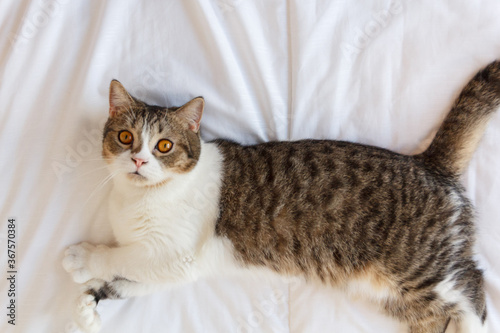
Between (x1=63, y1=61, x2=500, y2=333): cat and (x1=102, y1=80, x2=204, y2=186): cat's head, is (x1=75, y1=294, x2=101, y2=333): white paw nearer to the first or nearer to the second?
(x1=63, y1=61, x2=500, y2=333): cat

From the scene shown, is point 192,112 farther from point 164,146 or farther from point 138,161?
point 138,161

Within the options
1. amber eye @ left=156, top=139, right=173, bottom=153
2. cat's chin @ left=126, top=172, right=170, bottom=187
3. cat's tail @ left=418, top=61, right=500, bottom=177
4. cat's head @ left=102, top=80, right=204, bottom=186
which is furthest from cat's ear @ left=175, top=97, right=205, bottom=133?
cat's tail @ left=418, top=61, right=500, bottom=177

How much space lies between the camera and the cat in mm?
1655

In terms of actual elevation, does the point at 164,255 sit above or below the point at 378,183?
below

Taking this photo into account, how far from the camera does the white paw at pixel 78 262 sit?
178cm

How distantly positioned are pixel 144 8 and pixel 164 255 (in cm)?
120

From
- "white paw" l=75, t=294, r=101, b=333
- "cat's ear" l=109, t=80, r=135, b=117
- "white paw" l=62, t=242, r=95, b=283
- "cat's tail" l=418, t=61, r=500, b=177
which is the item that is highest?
"cat's tail" l=418, t=61, r=500, b=177

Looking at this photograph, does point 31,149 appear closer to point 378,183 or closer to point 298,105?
point 298,105

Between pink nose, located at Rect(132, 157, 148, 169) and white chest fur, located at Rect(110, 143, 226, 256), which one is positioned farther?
white chest fur, located at Rect(110, 143, 226, 256)

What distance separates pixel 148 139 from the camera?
1630 mm

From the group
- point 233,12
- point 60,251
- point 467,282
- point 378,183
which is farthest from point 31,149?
point 467,282

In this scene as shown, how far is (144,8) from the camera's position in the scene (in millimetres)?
1831

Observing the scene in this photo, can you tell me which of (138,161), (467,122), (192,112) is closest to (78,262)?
(138,161)

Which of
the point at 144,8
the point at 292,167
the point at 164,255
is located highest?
the point at 144,8
